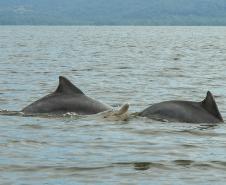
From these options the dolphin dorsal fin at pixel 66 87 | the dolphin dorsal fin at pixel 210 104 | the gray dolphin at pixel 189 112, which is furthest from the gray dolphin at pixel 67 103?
the dolphin dorsal fin at pixel 210 104

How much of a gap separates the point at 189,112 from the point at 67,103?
2.90 m

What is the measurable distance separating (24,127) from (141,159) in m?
4.36

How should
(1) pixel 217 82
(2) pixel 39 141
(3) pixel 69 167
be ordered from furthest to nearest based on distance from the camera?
(1) pixel 217 82
(2) pixel 39 141
(3) pixel 69 167

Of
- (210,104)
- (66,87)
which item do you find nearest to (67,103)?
(66,87)

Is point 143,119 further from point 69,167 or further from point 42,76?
point 42,76

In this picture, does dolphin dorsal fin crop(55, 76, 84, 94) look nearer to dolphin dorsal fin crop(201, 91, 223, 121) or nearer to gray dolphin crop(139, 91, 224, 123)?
gray dolphin crop(139, 91, 224, 123)

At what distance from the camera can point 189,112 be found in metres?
17.8

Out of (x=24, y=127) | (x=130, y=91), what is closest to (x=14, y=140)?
(x=24, y=127)

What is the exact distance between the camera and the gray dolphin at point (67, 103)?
18391 millimetres

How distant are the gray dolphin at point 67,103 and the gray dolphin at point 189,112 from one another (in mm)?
1604

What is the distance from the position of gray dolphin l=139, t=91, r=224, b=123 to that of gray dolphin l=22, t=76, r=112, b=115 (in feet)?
5.26

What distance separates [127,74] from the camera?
39.1 metres

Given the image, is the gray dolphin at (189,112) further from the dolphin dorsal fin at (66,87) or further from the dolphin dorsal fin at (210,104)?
the dolphin dorsal fin at (66,87)

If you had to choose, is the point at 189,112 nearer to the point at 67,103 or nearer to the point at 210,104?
the point at 210,104
